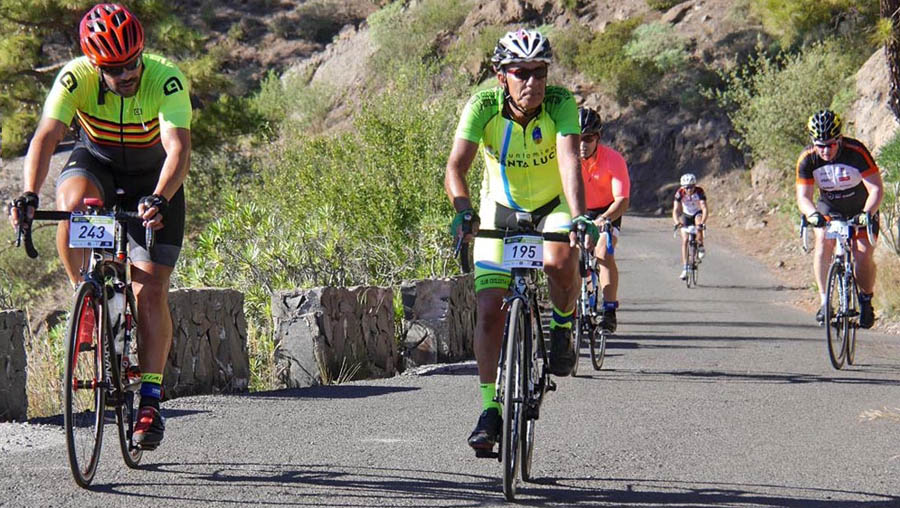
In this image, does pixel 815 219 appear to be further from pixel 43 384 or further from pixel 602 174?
pixel 43 384

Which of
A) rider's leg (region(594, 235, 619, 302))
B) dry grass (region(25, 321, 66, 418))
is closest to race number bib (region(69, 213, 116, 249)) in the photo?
dry grass (region(25, 321, 66, 418))

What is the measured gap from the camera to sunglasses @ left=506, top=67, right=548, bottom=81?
6.13 meters

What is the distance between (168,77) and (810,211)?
645 centimetres

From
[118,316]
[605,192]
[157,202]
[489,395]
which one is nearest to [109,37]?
[157,202]

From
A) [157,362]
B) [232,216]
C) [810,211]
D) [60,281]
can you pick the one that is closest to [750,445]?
[157,362]

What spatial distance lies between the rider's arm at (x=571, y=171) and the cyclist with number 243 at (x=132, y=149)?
5.68 feet

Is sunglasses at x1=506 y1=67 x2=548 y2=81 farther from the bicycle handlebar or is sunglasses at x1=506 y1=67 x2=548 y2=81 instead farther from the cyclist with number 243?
the bicycle handlebar

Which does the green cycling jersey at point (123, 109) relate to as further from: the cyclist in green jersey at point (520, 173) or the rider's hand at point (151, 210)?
the cyclist in green jersey at point (520, 173)

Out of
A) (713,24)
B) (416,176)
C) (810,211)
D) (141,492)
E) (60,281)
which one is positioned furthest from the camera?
(713,24)

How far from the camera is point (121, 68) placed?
578cm

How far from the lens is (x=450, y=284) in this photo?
36.4ft

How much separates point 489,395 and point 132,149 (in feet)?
6.70

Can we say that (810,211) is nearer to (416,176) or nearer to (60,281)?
(416,176)

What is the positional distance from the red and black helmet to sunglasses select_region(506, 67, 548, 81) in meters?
1.71
